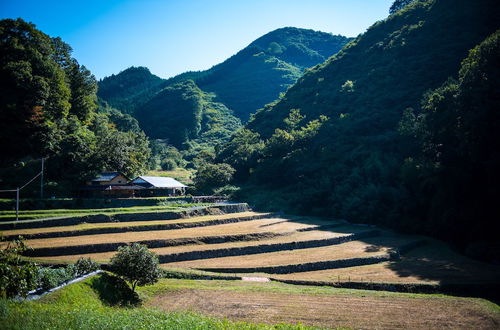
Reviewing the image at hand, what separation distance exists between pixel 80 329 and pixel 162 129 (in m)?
113

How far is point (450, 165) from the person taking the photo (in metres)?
36.2

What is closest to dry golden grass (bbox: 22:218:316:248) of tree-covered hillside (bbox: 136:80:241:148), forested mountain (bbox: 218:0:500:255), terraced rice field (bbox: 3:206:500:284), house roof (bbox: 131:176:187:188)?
terraced rice field (bbox: 3:206:500:284)

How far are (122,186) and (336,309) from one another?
3748 cm

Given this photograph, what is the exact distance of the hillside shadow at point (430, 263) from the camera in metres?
23.6

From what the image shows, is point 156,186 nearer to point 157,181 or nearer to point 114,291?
point 157,181

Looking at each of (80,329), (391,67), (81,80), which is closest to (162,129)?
(81,80)

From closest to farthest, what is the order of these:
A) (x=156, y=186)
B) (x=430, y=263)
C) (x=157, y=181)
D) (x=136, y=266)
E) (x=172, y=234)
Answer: (x=136, y=266), (x=430, y=263), (x=172, y=234), (x=156, y=186), (x=157, y=181)

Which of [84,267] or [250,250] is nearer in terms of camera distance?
[84,267]

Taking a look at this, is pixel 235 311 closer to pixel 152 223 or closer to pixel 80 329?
pixel 80 329

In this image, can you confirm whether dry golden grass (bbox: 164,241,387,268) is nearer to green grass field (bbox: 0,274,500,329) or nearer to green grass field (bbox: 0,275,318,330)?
green grass field (bbox: 0,274,500,329)

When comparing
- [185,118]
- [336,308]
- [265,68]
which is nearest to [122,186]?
[336,308]

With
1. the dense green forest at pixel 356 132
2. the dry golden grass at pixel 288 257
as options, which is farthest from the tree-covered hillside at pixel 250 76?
the dry golden grass at pixel 288 257

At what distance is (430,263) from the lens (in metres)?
27.9

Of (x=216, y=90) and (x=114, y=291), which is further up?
(x=216, y=90)
